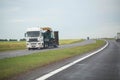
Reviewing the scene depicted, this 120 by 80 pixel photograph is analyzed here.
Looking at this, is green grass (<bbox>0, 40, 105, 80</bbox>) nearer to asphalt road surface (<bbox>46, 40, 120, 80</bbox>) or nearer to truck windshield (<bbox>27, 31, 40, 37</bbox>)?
asphalt road surface (<bbox>46, 40, 120, 80</bbox>)

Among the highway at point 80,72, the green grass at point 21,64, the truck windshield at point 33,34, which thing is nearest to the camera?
the highway at point 80,72

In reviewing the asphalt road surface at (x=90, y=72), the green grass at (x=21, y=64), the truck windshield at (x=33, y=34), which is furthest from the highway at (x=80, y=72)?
the truck windshield at (x=33, y=34)

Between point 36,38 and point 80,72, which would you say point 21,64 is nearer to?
point 80,72

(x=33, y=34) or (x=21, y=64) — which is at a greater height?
(x=33, y=34)

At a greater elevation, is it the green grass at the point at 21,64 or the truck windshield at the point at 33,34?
the truck windshield at the point at 33,34

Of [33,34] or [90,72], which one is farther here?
[33,34]

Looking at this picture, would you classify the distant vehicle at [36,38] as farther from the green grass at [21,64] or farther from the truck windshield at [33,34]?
the green grass at [21,64]

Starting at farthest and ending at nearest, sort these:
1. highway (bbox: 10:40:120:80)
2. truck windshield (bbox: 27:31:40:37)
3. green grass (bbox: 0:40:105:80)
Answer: truck windshield (bbox: 27:31:40:37) < green grass (bbox: 0:40:105:80) < highway (bbox: 10:40:120:80)

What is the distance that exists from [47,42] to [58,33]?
757 cm

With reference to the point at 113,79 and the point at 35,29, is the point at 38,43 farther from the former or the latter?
the point at 113,79

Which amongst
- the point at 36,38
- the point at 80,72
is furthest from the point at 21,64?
the point at 36,38

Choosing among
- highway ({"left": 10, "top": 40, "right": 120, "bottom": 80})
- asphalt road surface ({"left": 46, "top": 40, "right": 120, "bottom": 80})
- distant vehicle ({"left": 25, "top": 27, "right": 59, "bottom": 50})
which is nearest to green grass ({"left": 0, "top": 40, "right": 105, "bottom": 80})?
highway ({"left": 10, "top": 40, "right": 120, "bottom": 80})

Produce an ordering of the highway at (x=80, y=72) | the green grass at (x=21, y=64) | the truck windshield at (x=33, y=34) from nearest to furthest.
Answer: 1. the highway at (x=80, y=72)
2. the green grass at (x=21, y=64)
3. the truck windshield at (x=33, y=34)

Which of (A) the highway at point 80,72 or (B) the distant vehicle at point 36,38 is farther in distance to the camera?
(B) the distant vehicle at point 36,38
